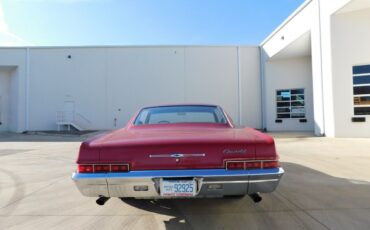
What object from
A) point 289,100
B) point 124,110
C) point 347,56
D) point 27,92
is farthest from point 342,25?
point 27,92

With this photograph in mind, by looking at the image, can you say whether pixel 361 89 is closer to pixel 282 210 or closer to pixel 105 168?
pixel 282 210

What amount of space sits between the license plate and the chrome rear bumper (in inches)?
1.7

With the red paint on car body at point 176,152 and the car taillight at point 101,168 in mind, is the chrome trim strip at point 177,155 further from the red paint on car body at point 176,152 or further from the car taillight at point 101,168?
the car taillight at point 101,168

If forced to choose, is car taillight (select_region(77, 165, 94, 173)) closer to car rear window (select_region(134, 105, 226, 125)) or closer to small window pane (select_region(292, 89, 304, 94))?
car rear window (select_region(134, 105, 226, 125))

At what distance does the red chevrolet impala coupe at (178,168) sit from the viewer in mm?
2785

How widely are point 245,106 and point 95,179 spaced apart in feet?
62.5

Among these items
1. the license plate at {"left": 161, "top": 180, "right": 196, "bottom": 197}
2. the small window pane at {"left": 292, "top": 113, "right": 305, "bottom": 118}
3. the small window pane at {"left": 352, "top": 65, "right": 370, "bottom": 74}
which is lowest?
the license plate at {"left": 161, "top": 180, "right": 196, "bottom": 197}

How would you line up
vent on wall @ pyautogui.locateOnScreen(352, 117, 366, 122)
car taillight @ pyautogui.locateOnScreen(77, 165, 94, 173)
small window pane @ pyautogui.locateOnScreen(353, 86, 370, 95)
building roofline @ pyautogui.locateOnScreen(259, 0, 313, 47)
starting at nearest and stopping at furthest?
car taillight @ pyautogui.locateOnScreen(77, 165, 94, 173), vent on wall @ pyautogui.locateOnScreen(352, 117, 366, 122), small window pane @ pyautogui.locateOnScreen(353, 86, 370, 95), building roofline @ pyautogui.locateOnScreen(259, 0, 313, 47)

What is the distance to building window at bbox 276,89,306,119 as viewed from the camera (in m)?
18.7

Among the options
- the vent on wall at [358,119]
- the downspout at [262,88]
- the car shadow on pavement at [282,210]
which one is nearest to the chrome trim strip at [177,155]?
the car shadow on pavement at [282,210]

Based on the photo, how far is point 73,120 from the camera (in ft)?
70.6

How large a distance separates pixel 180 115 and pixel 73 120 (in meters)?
19.0

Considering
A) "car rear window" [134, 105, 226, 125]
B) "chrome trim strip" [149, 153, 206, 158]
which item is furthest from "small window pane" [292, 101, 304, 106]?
"chrome trim strip" [149, 153, 206, 158]

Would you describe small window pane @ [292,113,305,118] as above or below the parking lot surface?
above
